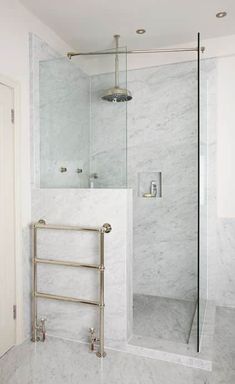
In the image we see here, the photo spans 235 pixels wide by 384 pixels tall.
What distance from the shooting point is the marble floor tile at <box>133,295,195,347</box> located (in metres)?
2.34

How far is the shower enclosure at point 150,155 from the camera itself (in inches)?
95.8

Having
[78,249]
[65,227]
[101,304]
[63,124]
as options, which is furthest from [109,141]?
[101,304]

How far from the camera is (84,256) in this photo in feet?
7.45

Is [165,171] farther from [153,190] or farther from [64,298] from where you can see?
[64,298]

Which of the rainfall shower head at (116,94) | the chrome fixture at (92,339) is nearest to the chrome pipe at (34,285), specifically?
the chrome fixture at (92,339)

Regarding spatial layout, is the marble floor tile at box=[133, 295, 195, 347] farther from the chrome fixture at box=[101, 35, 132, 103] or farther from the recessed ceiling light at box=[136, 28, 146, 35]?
the recessed ceiling light at box=[136, 28, 146, 35]

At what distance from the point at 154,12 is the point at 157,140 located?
45.5 inches

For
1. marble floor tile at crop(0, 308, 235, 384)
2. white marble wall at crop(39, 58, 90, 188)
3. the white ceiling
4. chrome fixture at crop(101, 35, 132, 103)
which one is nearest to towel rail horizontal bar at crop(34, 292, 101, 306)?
marble floor tile at crop(0, 308, 235, 384)

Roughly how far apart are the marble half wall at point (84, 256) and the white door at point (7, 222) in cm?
25

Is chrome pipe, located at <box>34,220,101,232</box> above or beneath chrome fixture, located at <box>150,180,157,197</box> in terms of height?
beneath

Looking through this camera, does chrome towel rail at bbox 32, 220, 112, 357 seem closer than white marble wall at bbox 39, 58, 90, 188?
Yes

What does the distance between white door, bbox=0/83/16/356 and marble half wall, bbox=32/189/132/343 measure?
25cm

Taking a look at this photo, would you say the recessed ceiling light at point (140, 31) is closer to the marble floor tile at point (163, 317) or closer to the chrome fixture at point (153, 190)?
the chrome fixture at point (153, 190)

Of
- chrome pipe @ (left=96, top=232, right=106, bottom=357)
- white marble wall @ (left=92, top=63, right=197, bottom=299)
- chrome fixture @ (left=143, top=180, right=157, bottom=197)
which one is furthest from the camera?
chrome fixture @ (left=143, top=180, right=157, bottom=197)
